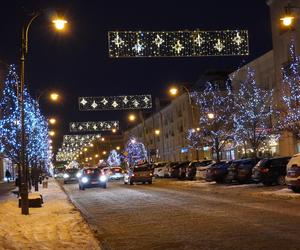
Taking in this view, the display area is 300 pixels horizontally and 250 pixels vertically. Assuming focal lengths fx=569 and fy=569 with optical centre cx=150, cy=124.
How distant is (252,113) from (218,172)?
895cm

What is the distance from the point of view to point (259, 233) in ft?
41.7

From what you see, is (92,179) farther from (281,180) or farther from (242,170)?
(281,180)

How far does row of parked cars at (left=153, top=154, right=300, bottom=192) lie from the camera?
78.1ft

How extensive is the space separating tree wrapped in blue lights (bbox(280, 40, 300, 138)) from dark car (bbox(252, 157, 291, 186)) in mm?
5315

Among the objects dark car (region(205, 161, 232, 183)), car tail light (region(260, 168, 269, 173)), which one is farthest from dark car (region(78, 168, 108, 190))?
car tail light (region(260, 168, 269, 173))

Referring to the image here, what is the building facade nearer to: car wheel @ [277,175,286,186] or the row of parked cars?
the row of parked cars

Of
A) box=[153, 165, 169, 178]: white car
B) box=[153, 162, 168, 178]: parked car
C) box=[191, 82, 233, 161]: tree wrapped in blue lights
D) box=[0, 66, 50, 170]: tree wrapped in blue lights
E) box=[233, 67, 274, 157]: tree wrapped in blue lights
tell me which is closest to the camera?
box=[0, 66, 50, 170]: tree wrapped in blue lights

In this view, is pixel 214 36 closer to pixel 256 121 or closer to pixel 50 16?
pixel 50 16

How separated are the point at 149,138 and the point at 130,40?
93.4 metres

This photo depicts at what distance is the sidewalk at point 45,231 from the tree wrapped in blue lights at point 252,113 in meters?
27.2

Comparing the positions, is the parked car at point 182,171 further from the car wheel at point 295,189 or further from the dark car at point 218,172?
the car wheel at point 295,189

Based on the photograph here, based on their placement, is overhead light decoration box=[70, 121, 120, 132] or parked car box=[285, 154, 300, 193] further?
overhead light decoration box=[70, 121, 120, 132]

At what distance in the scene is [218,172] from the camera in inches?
1526

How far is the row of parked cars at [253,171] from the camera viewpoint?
23.8 meters
